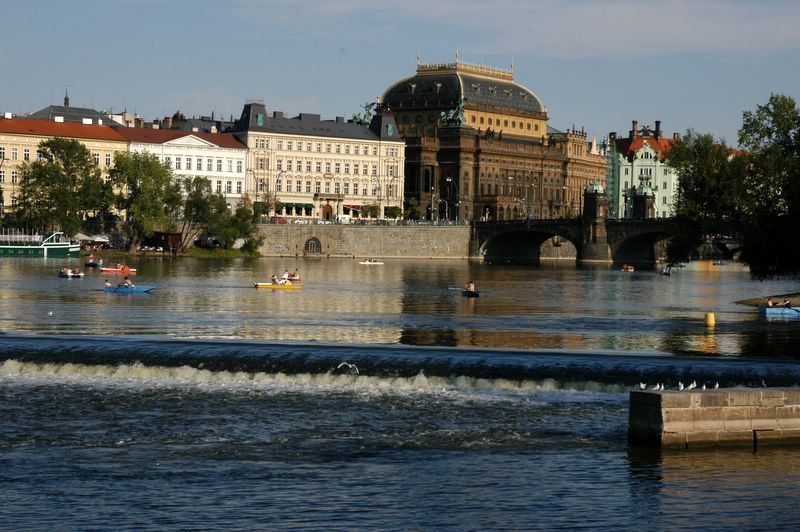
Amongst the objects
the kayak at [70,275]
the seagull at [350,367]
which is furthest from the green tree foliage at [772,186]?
the kayak at [70,275]

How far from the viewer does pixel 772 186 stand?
88250 millimetres

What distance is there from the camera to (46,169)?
163125 mm

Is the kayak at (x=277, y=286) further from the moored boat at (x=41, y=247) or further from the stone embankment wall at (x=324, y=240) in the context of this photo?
the stone embankment wall at (x=324, y=240)

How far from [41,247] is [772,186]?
96.6 meters

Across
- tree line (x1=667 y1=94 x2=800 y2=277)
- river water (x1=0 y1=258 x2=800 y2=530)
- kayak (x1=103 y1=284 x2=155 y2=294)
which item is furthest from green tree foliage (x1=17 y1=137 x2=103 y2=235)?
river water (x1=0 y1=258 x2=800 y2=530)

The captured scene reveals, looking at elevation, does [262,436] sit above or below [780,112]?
below

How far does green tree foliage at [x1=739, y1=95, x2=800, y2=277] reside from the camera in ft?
243

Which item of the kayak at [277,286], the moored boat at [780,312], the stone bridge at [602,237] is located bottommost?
the moored boat at [780,312]

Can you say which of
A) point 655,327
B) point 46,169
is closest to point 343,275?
point 46,169

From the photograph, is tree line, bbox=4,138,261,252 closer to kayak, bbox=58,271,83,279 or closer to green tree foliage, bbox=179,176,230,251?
green tree foliage, bbox=179,176,230,251

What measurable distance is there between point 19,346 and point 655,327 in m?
34.2

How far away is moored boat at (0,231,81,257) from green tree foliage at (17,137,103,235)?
167cm

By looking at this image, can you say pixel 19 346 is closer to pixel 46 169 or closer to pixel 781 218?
pixel 781 218

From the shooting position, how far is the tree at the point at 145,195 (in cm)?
16588
